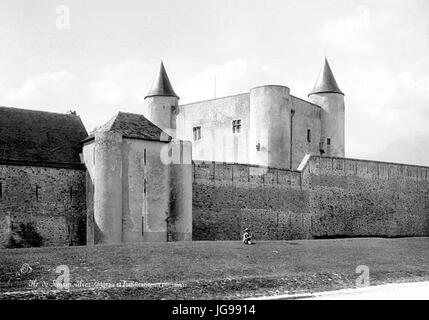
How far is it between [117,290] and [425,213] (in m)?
34.0

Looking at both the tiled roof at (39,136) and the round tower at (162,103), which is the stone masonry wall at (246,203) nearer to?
the tiled roof at (39,136)

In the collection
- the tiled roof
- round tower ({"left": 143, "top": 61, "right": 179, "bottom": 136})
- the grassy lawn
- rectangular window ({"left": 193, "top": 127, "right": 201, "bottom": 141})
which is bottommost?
the grassy lawn

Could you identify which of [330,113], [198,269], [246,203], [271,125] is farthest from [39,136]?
[330,113]

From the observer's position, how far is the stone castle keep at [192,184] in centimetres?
3091

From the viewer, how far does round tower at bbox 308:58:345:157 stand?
5488 cm

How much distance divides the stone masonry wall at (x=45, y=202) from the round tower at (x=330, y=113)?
88.4 ft

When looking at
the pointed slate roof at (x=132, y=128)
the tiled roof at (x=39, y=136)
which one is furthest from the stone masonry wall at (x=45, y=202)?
the pointed slate roof at (x=132, y=128)

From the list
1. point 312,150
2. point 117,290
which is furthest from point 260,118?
point 117,290

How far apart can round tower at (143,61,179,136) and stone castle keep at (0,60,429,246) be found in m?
5.14

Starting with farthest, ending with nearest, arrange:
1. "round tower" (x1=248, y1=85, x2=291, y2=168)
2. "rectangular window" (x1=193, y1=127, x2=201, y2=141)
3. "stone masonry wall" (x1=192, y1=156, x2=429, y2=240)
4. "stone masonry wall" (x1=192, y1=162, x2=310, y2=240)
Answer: "rectangular window" (x1=193, y1=127, x2=201, y2=141) < "round tower" (x1=248, y1=85, x2=291, y2=168) < "stone masonry wall" (x1=192, y1=156, x2=429, y2=240) < "stone masonry wall" (x1=192, y1=162, x2=310, y2=240)

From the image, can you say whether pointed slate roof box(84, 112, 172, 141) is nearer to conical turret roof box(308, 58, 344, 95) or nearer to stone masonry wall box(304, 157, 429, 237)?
stone masonry wall box(304, 157, 429, 237)

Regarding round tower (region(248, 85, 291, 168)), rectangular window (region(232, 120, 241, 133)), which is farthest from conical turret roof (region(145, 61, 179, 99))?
round tower (region(248, 85, 291, 168))

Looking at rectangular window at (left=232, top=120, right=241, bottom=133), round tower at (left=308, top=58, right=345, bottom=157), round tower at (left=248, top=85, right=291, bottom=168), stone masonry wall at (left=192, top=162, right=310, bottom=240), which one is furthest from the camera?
round tower at (left=308, top=58, right=345, bottom=157)
